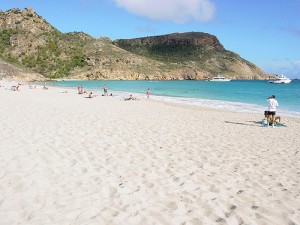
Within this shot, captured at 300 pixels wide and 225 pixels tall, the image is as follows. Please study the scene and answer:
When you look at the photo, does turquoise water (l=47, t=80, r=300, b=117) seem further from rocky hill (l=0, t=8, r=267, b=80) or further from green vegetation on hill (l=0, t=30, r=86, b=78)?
rocky hill (l=0, t=8, r=267, b=80)

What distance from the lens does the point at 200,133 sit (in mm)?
12273

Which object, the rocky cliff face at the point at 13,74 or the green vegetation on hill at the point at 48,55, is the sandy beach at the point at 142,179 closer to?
the rocky cliff face at the point at 13,74

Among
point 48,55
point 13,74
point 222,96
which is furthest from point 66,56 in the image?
point 222,96

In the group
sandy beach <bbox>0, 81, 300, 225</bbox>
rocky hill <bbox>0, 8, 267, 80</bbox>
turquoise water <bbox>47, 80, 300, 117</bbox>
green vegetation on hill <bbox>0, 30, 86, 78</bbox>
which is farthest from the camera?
rocky hill <bbox>0, 8, 267, 80</bbox>

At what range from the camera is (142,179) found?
6.34 meters

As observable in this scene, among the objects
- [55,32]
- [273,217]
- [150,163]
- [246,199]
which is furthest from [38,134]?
[55,32]

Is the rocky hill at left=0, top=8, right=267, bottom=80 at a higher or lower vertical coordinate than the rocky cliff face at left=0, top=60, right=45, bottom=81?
higher

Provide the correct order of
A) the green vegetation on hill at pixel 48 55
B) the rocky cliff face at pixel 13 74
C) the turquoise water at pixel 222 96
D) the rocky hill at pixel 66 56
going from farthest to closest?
1. the rocky hill at pixel 66 56
2. the green vegetation on hill at pixel 48 55
3. the rocky cliff face at pixel 13 74
4. the turquoise water at pixel 222 96

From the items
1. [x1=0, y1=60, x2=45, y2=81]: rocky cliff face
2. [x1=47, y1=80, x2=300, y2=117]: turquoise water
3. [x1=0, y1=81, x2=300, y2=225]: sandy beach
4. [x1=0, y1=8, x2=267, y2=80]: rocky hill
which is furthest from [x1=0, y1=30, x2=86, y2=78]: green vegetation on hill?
[x1=0, y1=81, x2=300, y2=225]: sandy beach

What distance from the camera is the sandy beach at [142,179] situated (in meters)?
4.77

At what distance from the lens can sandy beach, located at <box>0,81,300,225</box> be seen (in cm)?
477

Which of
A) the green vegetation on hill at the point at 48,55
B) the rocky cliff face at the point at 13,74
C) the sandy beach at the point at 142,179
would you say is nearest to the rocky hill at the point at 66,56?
the green vegetation on hill at the point at 48,55

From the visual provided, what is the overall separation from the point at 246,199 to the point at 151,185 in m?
1.81

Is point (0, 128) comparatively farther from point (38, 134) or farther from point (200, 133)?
point (200, 133)
